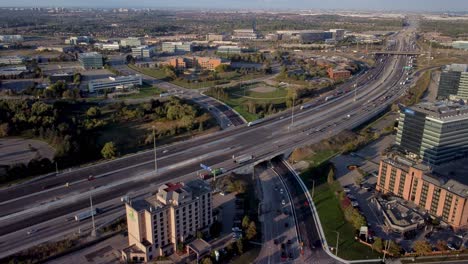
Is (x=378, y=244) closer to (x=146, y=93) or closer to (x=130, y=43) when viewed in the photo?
(x=146, y=93)

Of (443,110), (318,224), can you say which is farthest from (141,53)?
(318,224)

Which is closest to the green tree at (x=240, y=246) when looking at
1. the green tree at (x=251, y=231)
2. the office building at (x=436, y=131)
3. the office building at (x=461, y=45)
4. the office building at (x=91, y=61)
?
the green tree at (x=251, y=231)

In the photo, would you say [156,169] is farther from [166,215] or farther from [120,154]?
[166,215]

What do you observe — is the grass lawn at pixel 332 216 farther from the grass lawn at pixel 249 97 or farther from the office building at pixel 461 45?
the office building at pixel 461 45

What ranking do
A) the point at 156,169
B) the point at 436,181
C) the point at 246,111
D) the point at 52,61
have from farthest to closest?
the point at 52,61 < the point at 246,111 < the point at 156,169 < the point at 436,181

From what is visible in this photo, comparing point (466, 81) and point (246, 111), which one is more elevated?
point (466, 81)

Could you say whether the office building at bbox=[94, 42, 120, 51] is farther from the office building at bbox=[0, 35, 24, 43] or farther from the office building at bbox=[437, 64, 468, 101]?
the office building at bbox=[437, 64, 468, 101]

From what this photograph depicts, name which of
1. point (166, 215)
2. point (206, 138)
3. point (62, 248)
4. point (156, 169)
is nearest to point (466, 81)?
point (206, 138)

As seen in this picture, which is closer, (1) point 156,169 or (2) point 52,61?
(1) point 156,169
